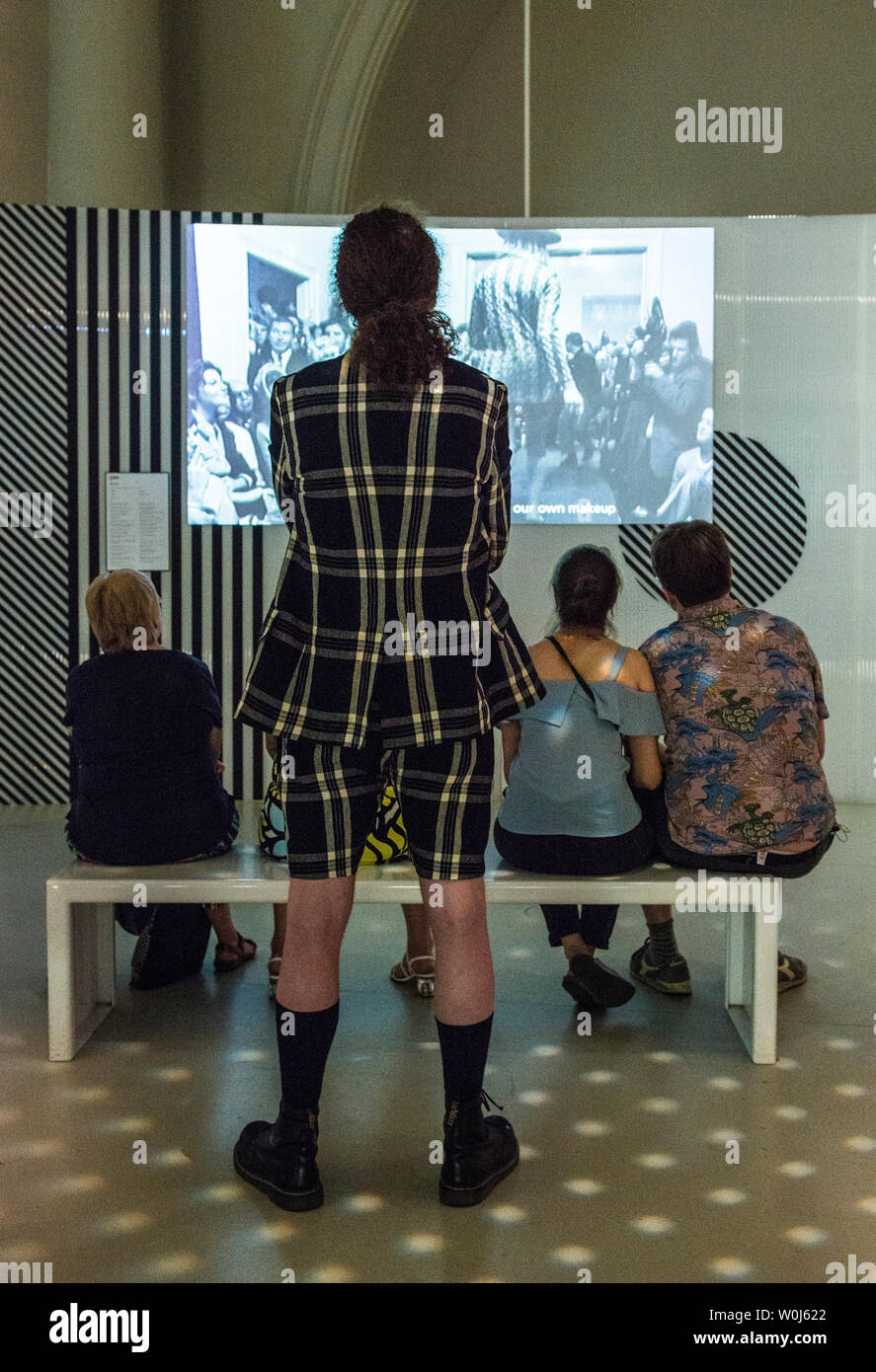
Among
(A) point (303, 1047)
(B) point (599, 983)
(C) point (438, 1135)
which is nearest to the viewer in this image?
(A) point (303, 1047)

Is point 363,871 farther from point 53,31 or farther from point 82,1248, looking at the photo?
point 53,31

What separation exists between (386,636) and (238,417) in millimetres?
4100

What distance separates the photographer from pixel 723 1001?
Answer: 329 cm

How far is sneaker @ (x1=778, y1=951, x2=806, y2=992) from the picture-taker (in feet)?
11.2

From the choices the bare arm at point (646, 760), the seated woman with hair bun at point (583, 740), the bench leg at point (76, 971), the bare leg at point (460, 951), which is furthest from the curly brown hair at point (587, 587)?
the bench leg at point (76, 971)

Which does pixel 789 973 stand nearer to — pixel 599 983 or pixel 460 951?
pixel 599 983

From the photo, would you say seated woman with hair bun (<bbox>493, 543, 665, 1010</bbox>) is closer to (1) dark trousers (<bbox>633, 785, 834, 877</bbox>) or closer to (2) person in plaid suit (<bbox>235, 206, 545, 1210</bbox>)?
(1) dark trousers (<bbox>633, 785, 834, 877</bbox>)

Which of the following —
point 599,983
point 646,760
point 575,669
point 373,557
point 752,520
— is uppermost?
point 752,520

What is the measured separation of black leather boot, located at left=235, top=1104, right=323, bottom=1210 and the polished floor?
0.03 m

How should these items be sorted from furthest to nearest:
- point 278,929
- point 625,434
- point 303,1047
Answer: point 625,434, point 278,929, point 303,1047

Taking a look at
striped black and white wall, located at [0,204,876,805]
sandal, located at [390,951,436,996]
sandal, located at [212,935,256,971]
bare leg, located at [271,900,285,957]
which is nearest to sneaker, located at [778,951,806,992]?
sandal, located at [390,951,436,996]

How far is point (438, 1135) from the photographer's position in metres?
2.53

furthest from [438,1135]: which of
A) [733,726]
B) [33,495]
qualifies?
[33,495]
